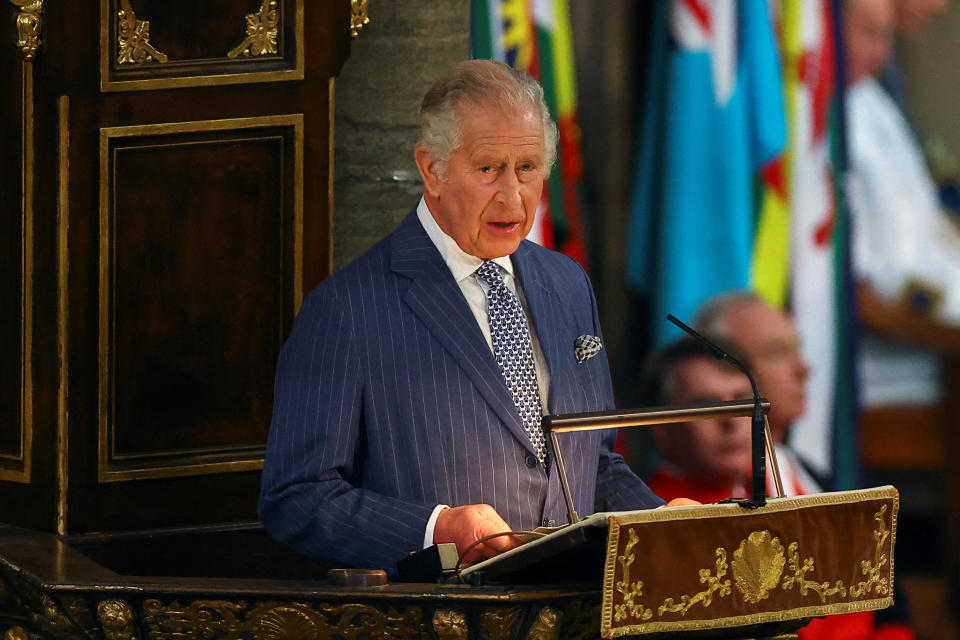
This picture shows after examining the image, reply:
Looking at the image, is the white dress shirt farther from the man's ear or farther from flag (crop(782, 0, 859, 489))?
flag (crop(782, 0, 859, 489))

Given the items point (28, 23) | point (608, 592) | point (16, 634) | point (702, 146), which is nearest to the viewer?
point (608, 592)

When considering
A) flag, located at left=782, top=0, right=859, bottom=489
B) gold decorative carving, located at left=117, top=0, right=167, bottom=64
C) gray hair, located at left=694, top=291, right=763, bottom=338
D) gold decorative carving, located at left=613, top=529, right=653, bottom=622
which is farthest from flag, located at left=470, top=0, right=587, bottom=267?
gold decorative carving, located at left=613, top=529, right=653, bottom=622

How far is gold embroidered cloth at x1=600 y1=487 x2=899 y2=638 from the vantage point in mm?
2660

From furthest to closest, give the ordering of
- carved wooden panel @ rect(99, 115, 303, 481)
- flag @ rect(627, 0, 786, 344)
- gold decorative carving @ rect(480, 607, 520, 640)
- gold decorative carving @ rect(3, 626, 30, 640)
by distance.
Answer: flag @ rect(627, 0, 786, 344), carved wooden panel @ rect(99, 115, 303, 481), gold decorative carving @ rect(3, 626, 30, 640), gold decorative carving @ rect(480, 607, 520, 640)

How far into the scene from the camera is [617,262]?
191 inches

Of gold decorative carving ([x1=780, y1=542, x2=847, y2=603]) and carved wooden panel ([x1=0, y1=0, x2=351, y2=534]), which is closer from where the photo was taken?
gold decorative carving ([x1=780, y1=542, x2=847, y2=603])

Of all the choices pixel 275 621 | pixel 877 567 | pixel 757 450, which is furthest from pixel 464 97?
pixel 877 567

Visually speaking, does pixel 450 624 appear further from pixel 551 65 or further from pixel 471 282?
pixel 551 65

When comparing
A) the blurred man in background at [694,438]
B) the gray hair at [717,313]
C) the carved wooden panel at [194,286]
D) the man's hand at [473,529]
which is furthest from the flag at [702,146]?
the man's hand at [473,529]

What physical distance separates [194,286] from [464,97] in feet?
3.53

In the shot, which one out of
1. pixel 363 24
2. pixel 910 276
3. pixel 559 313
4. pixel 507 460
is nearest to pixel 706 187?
pixel 910 276

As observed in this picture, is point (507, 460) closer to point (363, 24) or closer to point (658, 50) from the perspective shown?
point (363, 24)

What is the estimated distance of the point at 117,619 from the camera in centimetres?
309

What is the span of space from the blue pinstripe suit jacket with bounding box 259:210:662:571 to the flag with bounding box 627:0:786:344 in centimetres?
156
